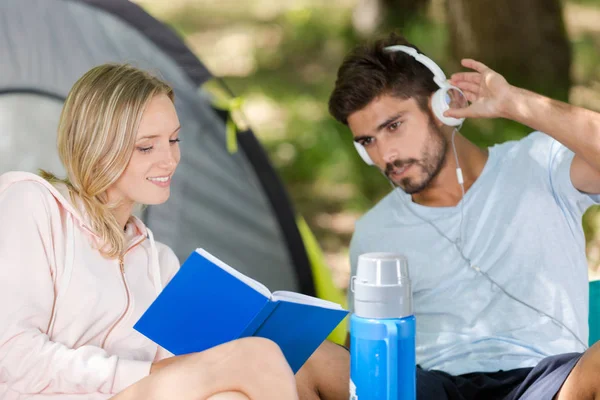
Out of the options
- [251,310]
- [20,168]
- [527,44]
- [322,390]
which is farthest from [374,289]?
[527,44]

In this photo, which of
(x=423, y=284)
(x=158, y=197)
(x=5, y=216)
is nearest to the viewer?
(x=5, y=216)

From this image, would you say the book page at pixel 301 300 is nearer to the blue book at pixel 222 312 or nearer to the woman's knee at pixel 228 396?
the blue book at pixel 222 312

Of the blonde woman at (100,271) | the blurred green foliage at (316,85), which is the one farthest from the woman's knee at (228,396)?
the blurred green foliage at (316,85)

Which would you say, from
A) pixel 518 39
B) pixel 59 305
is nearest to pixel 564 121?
pixel 59 305

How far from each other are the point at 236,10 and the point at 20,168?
3.77 metres

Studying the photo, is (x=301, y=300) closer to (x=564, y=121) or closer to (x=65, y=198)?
(x=65, y=198)

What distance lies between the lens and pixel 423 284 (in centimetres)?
166

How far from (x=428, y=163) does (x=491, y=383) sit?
0.48 metres

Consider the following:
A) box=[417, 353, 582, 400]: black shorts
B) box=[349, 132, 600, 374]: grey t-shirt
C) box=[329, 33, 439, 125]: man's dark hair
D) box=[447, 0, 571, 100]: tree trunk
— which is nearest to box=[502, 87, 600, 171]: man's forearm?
box=[349, 132, 600, 374]: grey t-shirt

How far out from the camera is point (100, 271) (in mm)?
1335

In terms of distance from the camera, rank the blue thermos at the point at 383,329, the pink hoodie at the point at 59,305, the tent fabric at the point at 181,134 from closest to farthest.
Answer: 1. the blue thermos at the point at 383,329
2. the pink hoodie at the point at 59,305
3. the tent fabric at the point at 181,134

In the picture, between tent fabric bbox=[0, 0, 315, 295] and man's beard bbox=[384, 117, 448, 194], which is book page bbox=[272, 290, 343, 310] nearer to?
man's beard bbox=[384, 117, 448, 194]

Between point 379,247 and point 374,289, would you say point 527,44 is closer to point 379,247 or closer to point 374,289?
point 379,247

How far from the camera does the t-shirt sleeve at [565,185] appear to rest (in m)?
1.57
